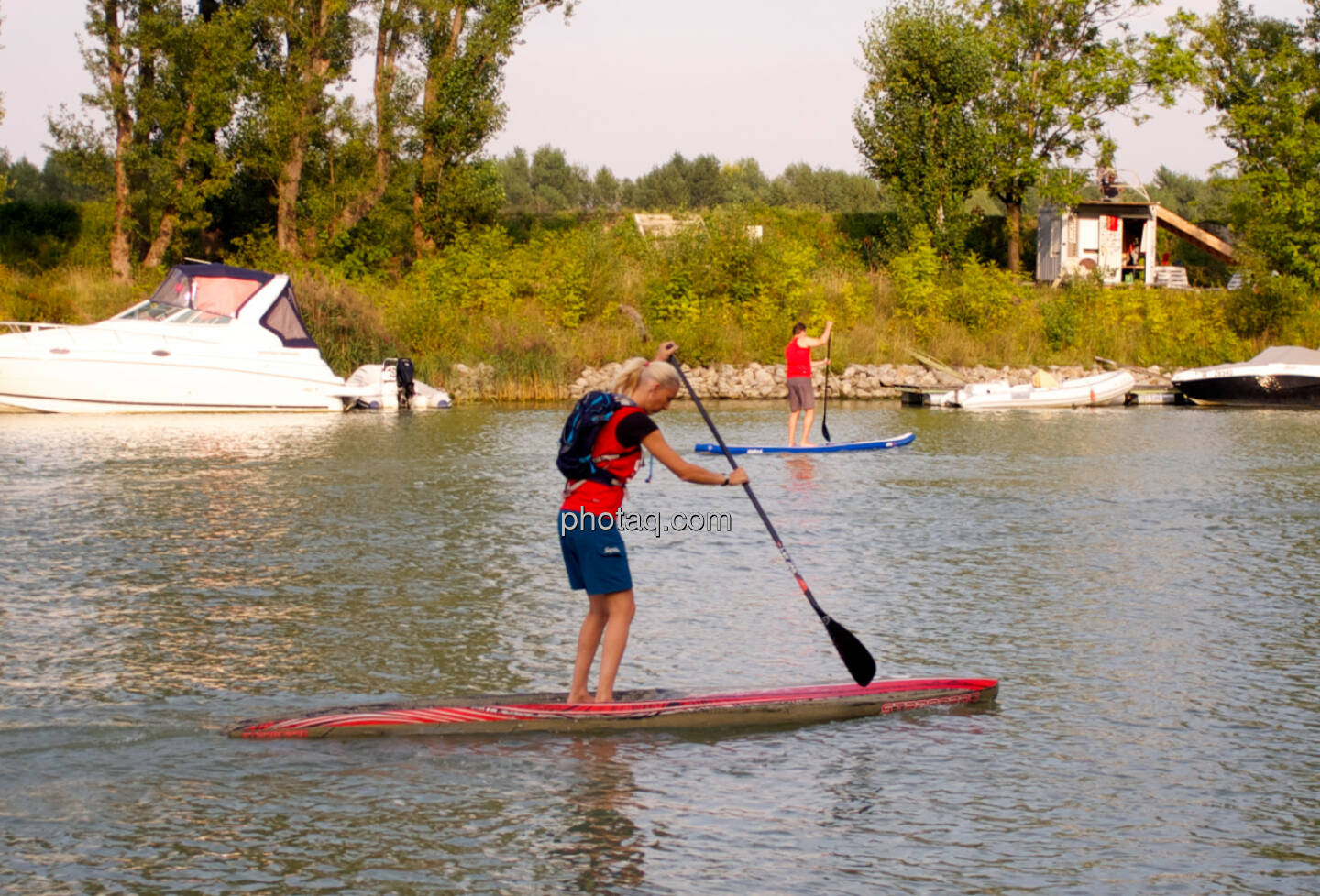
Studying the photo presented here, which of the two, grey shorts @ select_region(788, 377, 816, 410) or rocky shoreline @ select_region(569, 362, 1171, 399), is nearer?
grey shorts @ select_region(788, 377, 816, 410)

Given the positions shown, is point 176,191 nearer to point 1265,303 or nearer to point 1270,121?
point 1265,303

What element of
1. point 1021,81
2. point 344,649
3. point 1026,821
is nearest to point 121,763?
point 344,649

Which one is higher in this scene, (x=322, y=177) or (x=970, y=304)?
(x=322, y=177)

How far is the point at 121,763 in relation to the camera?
636 centimetres

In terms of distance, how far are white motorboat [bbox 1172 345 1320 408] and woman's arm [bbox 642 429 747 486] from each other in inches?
1159

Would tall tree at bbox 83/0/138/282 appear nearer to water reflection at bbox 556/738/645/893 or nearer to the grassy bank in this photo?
the grassy bank

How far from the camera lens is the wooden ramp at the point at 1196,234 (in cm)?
5122

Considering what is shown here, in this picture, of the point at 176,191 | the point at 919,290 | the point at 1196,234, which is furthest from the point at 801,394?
the point at 1196,234

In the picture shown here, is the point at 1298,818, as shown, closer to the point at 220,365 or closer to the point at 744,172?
the point at 220,365

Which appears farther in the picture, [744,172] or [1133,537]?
[744,172]

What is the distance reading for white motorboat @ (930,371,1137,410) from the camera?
3108cm

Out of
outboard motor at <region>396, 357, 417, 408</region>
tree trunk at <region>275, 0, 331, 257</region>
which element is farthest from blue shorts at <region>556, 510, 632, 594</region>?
tree trunk at <region>275, 0, 331, 257</region>

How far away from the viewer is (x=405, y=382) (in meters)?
30.1

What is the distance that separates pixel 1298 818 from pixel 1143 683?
1997mm
